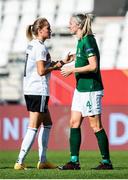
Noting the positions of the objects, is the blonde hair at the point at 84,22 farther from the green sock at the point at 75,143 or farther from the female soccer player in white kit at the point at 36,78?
the green sock at the point at 75,143

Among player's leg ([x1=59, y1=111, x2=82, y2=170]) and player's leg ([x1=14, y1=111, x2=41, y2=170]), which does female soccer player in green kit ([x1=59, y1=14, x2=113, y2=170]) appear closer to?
player's leg ([x1=59, y1=111, x2=82, y2=170])

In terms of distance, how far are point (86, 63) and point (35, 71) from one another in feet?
2.04

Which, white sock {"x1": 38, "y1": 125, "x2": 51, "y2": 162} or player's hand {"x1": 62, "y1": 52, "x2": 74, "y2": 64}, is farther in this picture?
white sock {"x1": 38, "y1": 125, "x2": 51, "y2": 162}

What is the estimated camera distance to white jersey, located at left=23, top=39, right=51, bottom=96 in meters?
9.60


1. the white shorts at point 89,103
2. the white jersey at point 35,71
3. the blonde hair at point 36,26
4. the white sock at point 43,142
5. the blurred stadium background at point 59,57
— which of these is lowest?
the blurred stadium background at point 59,57

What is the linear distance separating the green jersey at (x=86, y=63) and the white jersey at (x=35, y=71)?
41 centimetres

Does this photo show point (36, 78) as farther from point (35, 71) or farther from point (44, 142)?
point (44, 142)

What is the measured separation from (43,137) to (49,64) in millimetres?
862

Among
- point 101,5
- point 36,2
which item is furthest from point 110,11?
point 36,2

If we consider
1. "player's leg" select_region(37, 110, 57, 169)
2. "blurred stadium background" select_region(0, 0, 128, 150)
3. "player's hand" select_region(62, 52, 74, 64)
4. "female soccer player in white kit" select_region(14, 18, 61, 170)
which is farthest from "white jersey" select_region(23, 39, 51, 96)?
"blurred stadium background" select_region(0, 0, 128, 150)

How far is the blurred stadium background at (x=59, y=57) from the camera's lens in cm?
1823

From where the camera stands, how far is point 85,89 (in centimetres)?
945

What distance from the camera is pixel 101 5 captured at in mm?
32938

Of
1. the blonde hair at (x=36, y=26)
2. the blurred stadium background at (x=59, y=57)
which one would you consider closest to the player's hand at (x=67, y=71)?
the blonde hair at (x=36, y=26)
